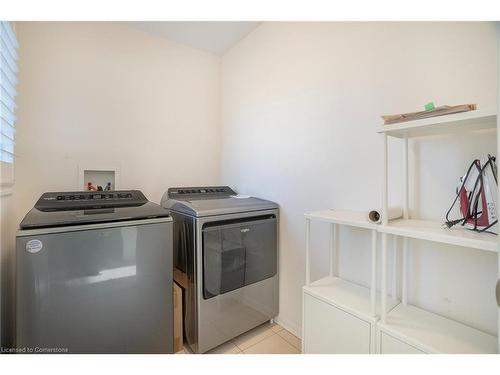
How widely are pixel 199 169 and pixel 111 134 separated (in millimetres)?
817

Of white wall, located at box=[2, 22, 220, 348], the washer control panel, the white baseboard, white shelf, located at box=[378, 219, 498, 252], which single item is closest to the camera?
white shelf, located at box=[378, 219, 498, 252]

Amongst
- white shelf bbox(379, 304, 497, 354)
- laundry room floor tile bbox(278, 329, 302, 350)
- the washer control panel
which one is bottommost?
laundry room floor tile bbox(278, 329, 302, 350)

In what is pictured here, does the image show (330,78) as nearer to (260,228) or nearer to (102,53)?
(260,228)

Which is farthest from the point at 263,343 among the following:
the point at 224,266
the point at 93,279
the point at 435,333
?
the point at 93,279

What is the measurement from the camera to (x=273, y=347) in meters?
1.62

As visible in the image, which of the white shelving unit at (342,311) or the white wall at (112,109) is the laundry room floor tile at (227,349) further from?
the white wall at (112,109)

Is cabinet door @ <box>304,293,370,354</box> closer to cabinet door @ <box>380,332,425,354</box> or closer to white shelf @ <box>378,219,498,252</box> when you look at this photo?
cabinet door @ <box>380,332,425,354</box>

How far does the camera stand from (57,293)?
1046mm

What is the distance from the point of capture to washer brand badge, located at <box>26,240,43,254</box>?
99cm

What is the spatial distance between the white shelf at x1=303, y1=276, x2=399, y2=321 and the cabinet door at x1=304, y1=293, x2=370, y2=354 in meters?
0.03

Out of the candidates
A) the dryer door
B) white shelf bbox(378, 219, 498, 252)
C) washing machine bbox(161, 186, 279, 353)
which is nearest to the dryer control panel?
washing machine bbox(161, 186, 279, 353)

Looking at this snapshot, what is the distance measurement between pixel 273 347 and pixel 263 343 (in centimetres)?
8
